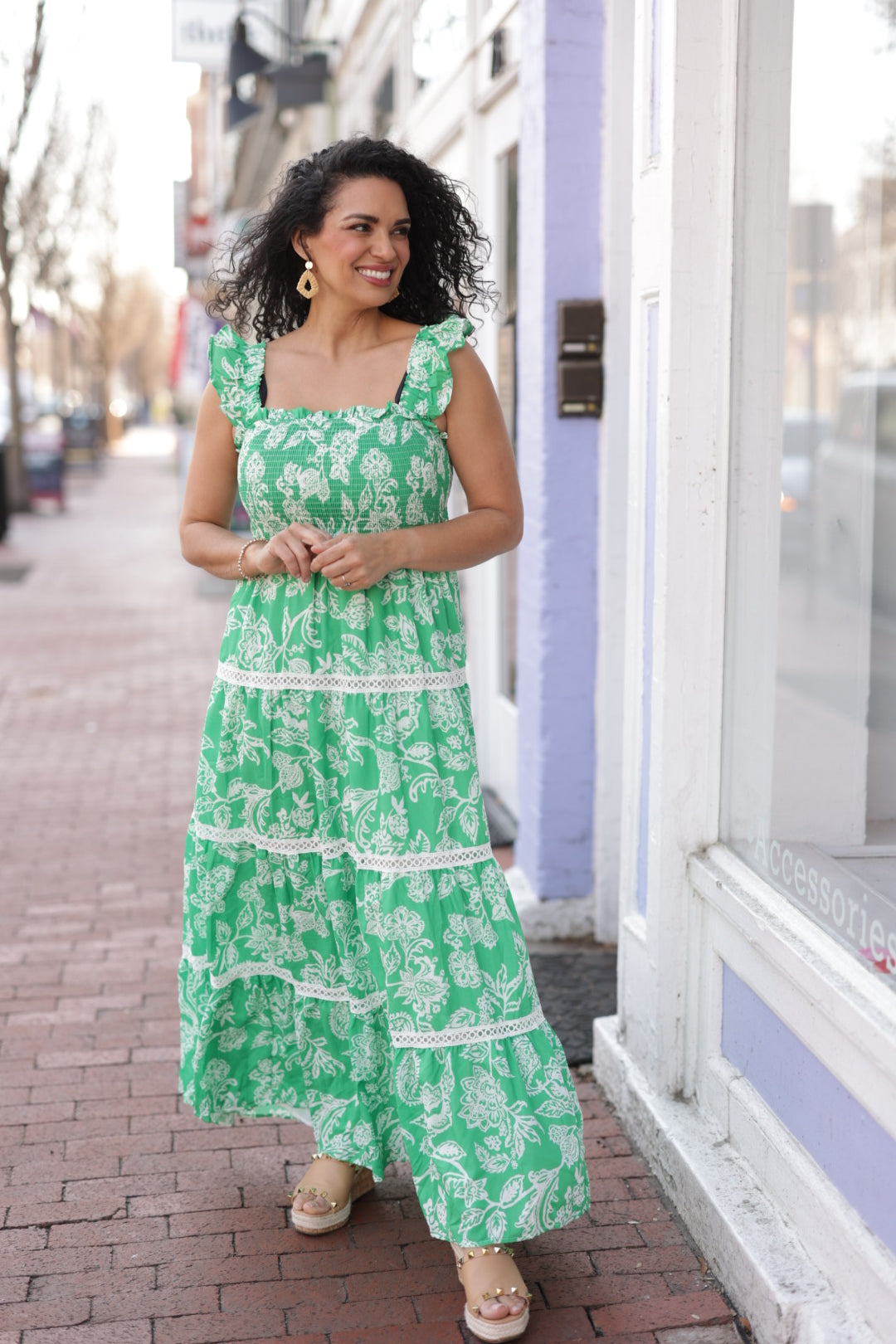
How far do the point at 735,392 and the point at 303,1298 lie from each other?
195 centimetres

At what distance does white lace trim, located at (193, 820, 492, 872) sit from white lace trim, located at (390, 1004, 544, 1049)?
11.5 inches

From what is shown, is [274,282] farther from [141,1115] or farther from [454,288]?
[141,1115]

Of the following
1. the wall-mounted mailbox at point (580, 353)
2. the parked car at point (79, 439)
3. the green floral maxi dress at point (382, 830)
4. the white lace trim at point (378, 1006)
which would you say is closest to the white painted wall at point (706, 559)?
the green floral maxi dress at point (382, 830)

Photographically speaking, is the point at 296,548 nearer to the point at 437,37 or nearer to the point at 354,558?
the point at 354,558

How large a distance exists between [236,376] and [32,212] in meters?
20.3

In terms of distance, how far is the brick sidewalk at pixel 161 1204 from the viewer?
8.86 feet

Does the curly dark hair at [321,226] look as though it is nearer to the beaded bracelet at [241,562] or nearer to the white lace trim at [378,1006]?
the beaded bracelet at [241,562]

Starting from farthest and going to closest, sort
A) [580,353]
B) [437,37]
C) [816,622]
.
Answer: [437,37] → [580,353] → [816,622]

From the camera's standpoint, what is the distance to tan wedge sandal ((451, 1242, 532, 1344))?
2.58 metres

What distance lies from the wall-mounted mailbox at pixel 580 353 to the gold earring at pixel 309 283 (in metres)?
1.58

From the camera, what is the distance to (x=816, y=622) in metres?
3.90

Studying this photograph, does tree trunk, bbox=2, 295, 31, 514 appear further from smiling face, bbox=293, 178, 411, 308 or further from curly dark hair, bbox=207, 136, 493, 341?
smiling face, bbox=293, 178, 411, 308

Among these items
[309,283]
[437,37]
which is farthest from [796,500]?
[437,37]

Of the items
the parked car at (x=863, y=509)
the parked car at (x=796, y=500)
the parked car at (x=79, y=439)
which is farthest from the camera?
the parked car at (x=79, y=439)
